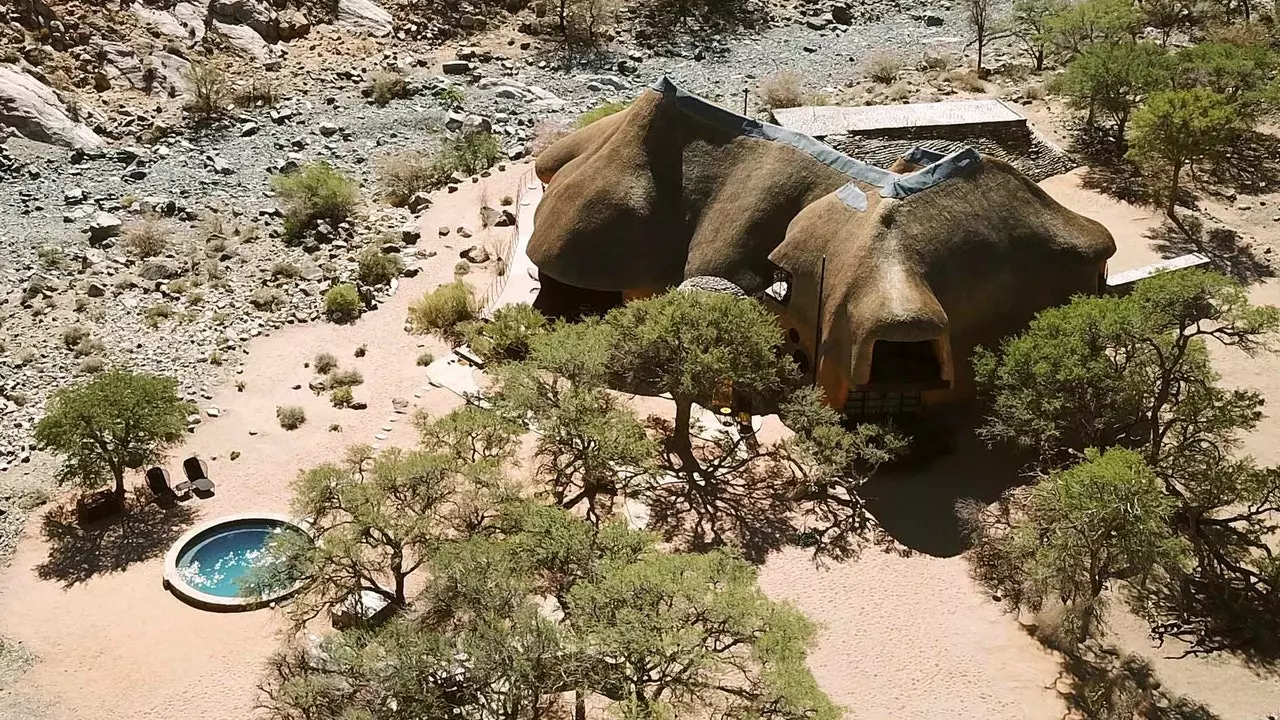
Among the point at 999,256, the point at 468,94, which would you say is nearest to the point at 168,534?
the point at 999,256

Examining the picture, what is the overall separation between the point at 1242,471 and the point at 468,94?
33449mm

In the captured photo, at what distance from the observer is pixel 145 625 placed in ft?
66.6

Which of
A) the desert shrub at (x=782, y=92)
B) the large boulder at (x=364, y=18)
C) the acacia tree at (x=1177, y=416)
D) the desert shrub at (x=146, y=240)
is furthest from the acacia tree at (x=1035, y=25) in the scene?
the desert shrub at (x=146, y=240)

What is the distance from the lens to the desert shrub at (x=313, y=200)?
34.7 metres

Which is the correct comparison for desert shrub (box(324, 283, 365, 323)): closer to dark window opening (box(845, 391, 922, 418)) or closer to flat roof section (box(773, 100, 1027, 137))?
dark window opening (box(845, 391, 922, 418))

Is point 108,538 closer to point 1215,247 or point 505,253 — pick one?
point 505,253

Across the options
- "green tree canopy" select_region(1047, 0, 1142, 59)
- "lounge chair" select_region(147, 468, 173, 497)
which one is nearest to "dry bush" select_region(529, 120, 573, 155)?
"lounge chair" select_region(147, 468, 173, 497)

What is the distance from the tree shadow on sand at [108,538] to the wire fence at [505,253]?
9.90 meters

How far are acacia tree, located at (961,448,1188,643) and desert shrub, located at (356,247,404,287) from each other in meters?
18.2

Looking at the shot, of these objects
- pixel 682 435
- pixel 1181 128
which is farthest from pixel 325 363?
pixel 1181 128

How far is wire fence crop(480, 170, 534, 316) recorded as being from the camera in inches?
1201

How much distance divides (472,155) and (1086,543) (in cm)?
2615

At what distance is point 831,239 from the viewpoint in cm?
2528

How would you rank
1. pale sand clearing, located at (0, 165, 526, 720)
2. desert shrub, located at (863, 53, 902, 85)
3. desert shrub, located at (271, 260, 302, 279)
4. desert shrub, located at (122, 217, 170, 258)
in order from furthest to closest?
desert shrub, located at (863, 53, 902, 85), desert shrub, located at (122, 217, 170, 258), desert shrub, located at (271, 260, 302, 279), pale sand clearing, located at (0, 165, 526, 720)
